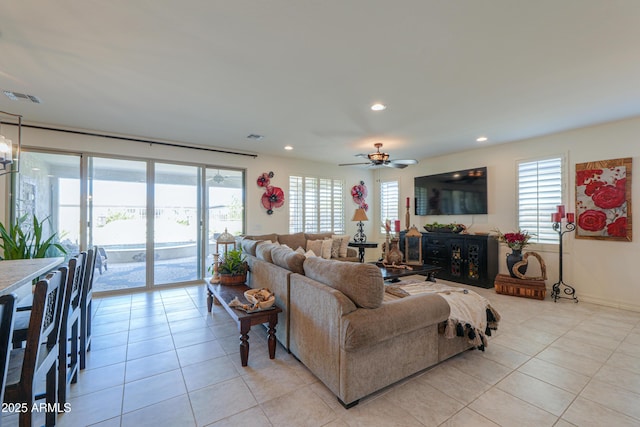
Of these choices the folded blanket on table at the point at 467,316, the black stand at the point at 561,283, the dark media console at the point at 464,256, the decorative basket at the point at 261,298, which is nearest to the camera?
the folded blanket on table at the point at 467,316

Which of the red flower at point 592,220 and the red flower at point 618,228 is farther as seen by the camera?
the red flower at point 592,220

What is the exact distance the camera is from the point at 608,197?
3898mm

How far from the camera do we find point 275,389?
211 cm

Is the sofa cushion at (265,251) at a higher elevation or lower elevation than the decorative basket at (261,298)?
higher

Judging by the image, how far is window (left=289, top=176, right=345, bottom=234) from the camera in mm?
6332

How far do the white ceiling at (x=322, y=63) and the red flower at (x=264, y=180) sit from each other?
1.77 m

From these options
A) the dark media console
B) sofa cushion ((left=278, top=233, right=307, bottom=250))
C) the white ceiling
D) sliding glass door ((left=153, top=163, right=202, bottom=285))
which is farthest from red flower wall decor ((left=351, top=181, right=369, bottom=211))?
sliding glass door ((left=153, top=163, right=202, bottom=285))

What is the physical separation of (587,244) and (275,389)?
15.9 feet

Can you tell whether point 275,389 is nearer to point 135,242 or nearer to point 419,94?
point 419,94

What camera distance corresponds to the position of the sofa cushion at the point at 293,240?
5316 mm

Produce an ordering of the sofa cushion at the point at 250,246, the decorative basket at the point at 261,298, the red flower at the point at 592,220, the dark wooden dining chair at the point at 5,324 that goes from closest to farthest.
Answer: the dark wooden dining chair at the point at 5,324 < the decorative basket at the point at 261,298 < the sofa cushion at the point at 250,246 < the red flower at the point at 592,220

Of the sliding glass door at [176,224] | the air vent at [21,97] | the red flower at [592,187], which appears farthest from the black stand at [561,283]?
the air vent at [21,97]

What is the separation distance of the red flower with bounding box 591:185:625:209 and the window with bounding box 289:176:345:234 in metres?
4.63

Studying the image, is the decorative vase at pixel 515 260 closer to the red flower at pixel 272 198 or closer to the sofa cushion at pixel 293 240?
the sofa cushion at pixel 293 240
